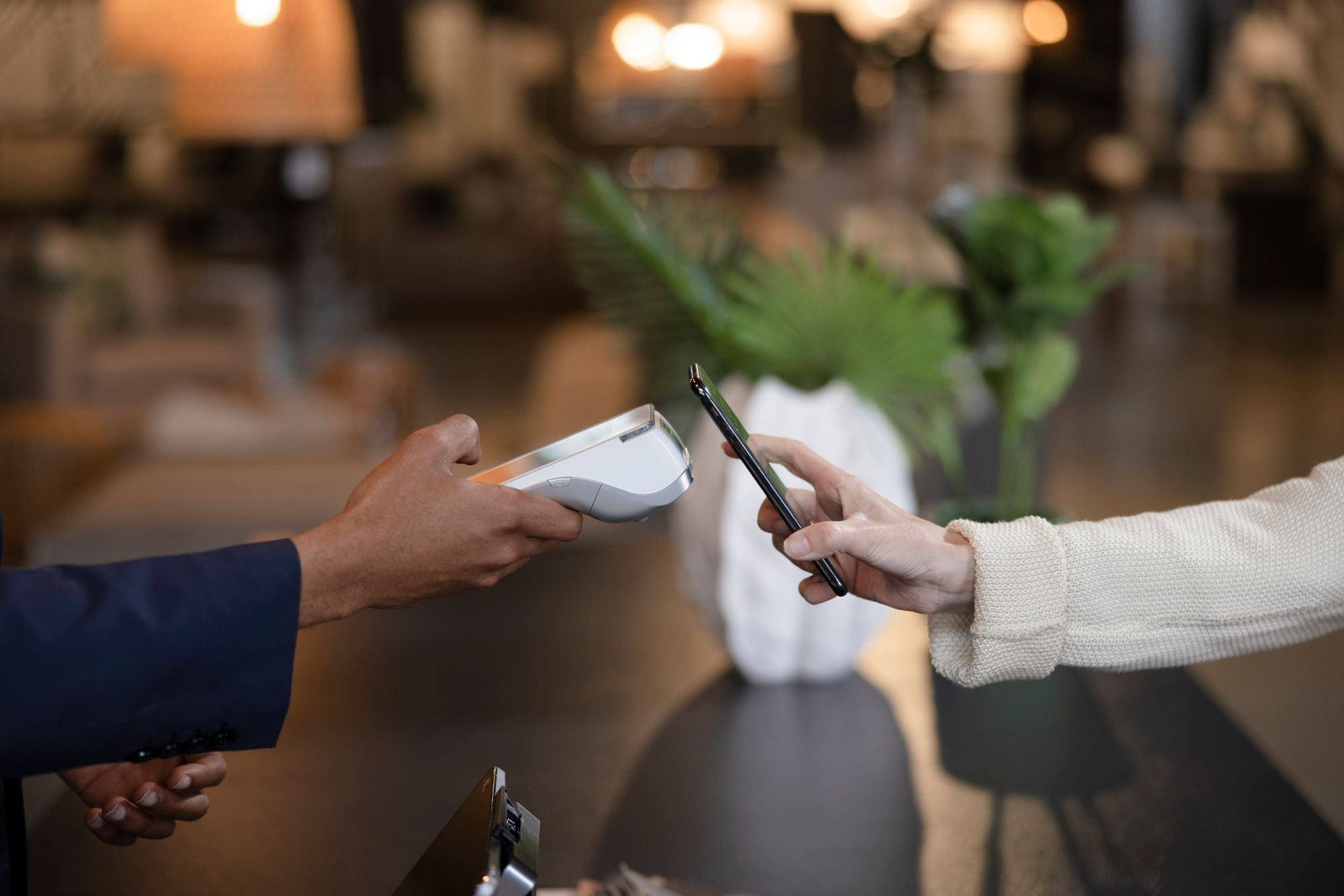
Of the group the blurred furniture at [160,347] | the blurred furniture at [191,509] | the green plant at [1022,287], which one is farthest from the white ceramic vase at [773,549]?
the blurred furniture at [160,347]

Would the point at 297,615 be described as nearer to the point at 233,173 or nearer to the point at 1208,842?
the point at 1208,842

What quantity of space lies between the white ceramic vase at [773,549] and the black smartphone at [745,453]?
438 millimetres

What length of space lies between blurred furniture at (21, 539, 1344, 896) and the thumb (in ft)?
0.95

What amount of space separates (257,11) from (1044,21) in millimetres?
10574

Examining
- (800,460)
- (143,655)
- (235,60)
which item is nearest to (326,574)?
(143,655)

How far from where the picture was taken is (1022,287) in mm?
1443

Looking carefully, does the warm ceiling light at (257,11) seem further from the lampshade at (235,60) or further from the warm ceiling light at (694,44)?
the warm ceiling light at (694,44)

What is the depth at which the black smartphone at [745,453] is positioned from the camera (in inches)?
29.0

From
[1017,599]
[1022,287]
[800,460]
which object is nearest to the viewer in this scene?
[1017,599]

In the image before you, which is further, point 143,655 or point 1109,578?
point 1109,578

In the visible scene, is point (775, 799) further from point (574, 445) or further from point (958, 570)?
point (574, 445)

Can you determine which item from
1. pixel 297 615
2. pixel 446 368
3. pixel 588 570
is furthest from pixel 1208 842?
pixel 446 368

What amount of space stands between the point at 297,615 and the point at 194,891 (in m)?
0.34

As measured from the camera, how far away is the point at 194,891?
93 centimetres
